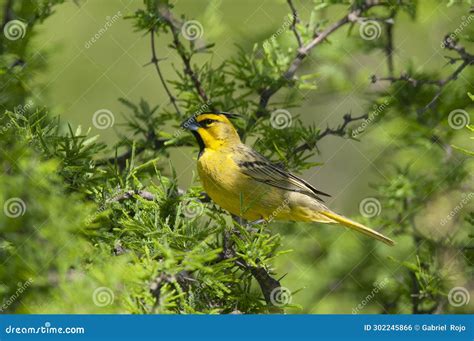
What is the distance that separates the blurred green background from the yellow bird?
0.21 meters

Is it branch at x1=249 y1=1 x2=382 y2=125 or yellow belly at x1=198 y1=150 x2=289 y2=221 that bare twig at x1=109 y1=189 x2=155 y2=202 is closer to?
yellow belly at x1=198 y1=150 x2=289 y2=221

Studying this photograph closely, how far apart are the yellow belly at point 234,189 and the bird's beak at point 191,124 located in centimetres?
19

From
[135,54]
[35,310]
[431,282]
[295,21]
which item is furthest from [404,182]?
[135,54]

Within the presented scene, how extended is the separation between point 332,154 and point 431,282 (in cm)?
247

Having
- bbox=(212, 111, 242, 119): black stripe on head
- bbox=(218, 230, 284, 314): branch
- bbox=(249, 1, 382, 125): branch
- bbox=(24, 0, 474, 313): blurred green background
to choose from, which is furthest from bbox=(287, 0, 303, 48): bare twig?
bbox=(218, 230, 284, 314): branch

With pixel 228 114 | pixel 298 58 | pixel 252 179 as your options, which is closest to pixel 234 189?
pixel 252 179

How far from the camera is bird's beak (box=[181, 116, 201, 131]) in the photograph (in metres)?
4.55

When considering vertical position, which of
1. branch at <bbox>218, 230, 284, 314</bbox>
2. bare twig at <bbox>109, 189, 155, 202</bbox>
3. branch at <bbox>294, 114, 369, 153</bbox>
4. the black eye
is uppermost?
branch at <bbox>294, 114, 369, 153</bbox>

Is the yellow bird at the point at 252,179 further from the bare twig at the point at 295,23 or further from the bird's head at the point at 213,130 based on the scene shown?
the bare twig at the point at 295,23

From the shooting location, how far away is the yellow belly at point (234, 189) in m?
4.43

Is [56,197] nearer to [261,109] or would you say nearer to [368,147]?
[261,109]

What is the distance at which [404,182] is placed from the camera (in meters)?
4.79

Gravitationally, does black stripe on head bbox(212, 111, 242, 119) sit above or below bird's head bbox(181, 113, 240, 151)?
above

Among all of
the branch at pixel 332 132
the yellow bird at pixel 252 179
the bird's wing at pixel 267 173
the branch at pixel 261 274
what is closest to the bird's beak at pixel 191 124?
the yellow bird at pixel 252 179
